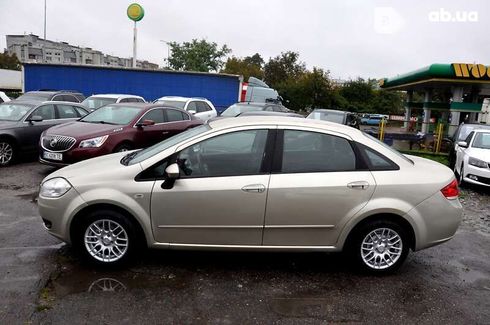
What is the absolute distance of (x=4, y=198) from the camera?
275 inches

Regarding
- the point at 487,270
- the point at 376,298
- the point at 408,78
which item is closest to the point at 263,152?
the point at 376,298

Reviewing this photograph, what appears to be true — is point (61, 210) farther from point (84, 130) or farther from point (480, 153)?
point (480, 153)

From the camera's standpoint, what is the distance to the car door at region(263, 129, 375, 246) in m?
4.15

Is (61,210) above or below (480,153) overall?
below

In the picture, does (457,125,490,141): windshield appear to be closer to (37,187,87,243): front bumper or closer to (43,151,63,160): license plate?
(43,151,63,160): license plate

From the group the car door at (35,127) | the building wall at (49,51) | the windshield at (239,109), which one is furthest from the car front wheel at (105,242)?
the building wall at (49,51)

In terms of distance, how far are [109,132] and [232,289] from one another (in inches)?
220

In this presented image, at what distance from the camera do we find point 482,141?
10102 mm

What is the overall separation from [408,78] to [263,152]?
25.9 meters

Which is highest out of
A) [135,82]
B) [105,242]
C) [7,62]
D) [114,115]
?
[7,62]

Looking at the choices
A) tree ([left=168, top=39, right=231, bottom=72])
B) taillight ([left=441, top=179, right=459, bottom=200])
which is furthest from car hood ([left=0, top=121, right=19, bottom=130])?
tree ([left=168, top=39, right=231, bottom=72])

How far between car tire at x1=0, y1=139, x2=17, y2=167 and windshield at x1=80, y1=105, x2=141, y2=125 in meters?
1.66

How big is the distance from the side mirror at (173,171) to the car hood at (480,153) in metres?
7.63

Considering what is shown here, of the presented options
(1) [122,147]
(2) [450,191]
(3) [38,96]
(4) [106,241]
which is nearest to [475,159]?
(2) [450,191]
